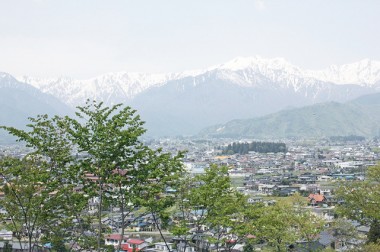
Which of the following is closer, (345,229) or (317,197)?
(345,229)

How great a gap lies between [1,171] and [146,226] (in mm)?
33396

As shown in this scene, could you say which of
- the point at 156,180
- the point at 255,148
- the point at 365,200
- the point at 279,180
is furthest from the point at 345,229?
the point at 255,148

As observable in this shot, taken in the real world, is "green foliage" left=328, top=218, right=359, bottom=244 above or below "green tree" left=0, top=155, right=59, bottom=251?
below

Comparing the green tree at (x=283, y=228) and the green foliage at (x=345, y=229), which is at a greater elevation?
the green tree at (x=283, y=228)

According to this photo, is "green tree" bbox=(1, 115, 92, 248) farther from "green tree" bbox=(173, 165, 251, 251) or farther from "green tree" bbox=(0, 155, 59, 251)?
"green tree" bbox=(173, 165, 251, 251)

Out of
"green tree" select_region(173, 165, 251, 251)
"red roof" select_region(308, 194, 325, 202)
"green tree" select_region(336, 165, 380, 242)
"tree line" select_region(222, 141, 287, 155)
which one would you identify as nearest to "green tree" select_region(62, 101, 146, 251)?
"green tree" select_region(173, 165, 251, 251)

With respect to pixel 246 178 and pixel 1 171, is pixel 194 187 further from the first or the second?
pixel 246 178

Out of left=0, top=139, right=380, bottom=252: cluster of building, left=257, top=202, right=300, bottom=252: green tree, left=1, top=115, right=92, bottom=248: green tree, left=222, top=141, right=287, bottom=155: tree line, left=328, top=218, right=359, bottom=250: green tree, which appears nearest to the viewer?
left=1, top=115, right=92, bottom=248: green tree

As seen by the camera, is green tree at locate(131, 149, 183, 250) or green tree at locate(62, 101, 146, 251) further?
green tree at locate(131, 149, 183, 250)

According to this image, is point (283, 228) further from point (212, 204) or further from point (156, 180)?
point (156, 180)

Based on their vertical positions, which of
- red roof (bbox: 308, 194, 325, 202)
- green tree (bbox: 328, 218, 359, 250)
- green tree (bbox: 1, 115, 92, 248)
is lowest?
red roof (bbox: 308, 194, 325, 202)

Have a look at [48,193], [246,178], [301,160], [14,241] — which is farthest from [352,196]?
[301,160]

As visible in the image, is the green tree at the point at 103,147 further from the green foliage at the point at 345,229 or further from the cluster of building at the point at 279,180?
the cluster of building at the point at 279,180

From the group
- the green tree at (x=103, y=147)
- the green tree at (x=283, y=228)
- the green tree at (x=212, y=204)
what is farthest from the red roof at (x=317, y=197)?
the green tree at (x=103, y=147)
